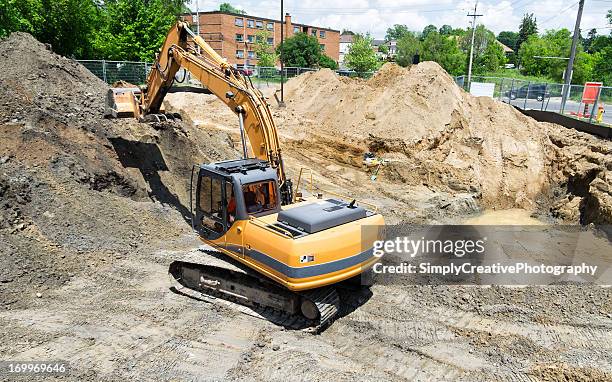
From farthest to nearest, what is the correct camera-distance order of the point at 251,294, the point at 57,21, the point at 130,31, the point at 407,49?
1. the point at 407,49
2. the point at 130,31
3. the point at 57,21
4. the point at 251,294

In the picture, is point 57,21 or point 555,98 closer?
point 555,98

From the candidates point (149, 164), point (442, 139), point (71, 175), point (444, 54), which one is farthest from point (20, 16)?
point (444, 54)

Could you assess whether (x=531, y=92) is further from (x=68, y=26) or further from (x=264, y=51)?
(x=264, y=51)

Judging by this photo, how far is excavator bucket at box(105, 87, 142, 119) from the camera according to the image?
37.6 ft

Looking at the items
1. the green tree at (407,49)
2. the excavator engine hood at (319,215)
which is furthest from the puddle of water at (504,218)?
the green tree at (407,49)

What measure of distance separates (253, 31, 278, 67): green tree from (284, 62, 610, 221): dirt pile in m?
31.2

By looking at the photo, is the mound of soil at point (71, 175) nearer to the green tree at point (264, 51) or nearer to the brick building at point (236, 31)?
the green tree at point (264, 51)

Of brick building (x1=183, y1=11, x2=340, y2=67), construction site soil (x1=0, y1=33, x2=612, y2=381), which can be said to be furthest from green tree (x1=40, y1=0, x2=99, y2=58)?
brick building (x1=183, y1=11, x2=340, y2=67)

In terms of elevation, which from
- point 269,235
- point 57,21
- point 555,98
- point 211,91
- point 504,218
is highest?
point 57,21

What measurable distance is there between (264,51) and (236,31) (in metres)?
6.99

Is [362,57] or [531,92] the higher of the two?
[362,57]

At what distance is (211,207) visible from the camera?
8336mm

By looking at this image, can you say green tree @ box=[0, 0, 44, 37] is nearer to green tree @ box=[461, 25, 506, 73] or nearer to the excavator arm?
the excavator arm

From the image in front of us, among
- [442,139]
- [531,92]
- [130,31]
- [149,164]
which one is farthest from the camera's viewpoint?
[130,31]
